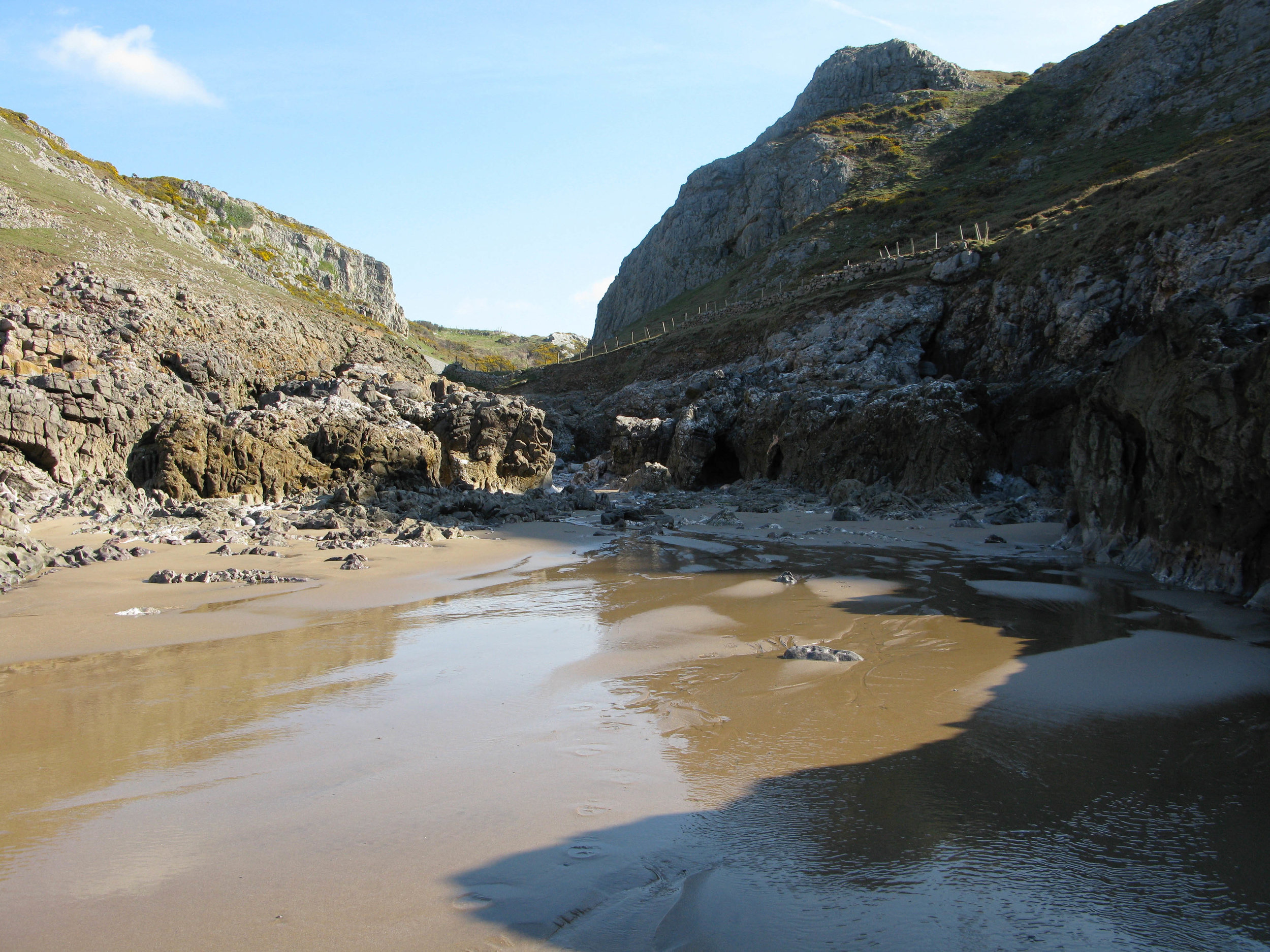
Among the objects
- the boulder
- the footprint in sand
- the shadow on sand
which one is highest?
the boulder

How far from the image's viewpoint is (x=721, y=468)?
1022 inches

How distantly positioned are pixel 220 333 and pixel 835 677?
76.5ft

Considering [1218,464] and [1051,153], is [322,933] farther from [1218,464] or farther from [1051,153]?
[1051,153]

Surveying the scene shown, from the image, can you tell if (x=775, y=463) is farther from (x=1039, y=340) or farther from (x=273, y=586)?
(x=273, y=586)

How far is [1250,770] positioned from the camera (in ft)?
12.4

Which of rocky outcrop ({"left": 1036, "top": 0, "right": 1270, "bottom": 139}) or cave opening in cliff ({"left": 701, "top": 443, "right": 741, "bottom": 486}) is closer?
cave opening in cliff ({"left": 701, "top": 443, "right": 741, "bottom": 486})

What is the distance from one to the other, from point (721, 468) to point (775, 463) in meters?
2.79

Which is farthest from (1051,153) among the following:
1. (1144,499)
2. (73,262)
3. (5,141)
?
(5,141)

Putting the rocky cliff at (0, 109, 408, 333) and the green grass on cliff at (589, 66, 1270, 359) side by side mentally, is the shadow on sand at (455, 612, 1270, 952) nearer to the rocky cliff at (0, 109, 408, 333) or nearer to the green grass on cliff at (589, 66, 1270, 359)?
the green grass on cliff at (589, 66, 1270, 359)

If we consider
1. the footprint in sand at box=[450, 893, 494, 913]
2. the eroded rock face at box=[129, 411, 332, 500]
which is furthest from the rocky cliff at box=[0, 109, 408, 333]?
the footprint in sand at box=[450, 893, 494, 913]

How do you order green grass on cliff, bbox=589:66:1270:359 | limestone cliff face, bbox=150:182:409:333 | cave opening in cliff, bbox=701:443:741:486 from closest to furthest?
1. green grass on cliff, bbox=589:66:1270:359
2. cave opening in cliff, bbox=701:443:741:486
3. limestone cliff face, bbox=150:182:409:333

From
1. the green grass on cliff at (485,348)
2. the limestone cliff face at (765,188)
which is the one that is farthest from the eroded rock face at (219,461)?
the limestone cliff face at (765,188)

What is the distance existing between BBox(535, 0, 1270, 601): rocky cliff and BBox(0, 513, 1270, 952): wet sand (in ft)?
8.73

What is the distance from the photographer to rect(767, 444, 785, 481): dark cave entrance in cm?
2334
